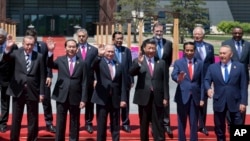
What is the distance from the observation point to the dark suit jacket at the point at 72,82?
26.1ft

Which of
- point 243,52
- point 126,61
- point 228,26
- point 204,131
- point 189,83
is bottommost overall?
point 204,131

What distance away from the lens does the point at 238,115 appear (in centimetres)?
805

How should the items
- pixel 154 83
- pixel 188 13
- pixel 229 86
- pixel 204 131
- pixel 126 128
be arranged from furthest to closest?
pixel 188 13 < pixel 126 128 < pixel 204 131 < pixel 154 83 < pixel 229 86

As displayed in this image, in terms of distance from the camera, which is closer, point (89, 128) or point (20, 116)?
point (20, 116)

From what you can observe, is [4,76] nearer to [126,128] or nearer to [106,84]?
[106,84]

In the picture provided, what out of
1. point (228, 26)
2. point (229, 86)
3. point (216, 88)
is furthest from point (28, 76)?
point (228, 26)

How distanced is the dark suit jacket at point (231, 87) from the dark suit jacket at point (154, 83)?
2.33ft

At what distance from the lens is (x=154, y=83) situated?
802cm

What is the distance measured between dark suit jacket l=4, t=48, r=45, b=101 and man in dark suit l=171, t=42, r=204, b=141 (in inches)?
85.6

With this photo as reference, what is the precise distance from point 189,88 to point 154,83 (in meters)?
0.58

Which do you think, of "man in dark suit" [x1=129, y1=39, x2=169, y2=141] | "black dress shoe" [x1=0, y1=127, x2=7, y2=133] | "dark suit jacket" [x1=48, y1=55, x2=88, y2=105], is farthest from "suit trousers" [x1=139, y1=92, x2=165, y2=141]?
"black dress shoe" [x1=0, y1=127, x2=7, y2=133]

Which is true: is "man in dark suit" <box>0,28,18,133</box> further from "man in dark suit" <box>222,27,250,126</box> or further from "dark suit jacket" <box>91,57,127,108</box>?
"man in dark suit" <box>222,27,250,126</box>

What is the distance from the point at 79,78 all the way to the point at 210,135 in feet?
9.10

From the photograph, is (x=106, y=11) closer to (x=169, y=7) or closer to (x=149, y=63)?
(x=169, y=7)
